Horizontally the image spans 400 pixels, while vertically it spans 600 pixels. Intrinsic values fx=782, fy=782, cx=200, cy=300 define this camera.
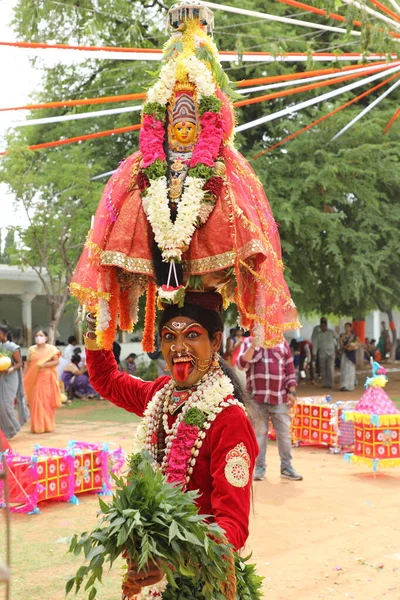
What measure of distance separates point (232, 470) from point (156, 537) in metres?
0.44

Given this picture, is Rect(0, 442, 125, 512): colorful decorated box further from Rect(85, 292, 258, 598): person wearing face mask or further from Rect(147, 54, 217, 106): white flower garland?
Rect(147, 54, 217, 106): white flower garland

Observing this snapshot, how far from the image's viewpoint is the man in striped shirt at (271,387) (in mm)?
8805

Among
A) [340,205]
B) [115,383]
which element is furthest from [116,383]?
[340,205]

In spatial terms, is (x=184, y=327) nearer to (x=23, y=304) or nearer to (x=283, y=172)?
(x=283, y=172)

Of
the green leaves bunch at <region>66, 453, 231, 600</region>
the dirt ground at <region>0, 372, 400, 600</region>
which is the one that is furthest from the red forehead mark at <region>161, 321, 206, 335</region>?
the dirt ground at <region>0, 372, 400, 600</region>

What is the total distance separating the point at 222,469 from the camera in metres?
2.91

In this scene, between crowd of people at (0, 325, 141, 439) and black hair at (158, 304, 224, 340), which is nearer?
black hair at (158, 304, 224, 340)

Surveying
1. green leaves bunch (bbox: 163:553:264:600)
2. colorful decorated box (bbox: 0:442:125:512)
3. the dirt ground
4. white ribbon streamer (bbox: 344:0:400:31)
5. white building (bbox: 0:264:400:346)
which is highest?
white ribbon streamer (bbox: 344:0:400:31)

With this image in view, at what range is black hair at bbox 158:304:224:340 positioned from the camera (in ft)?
10.5

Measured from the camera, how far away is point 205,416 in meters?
3.09

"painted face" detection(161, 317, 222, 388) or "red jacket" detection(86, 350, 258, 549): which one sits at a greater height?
"painted face" detection(161, 317, 222, 388)

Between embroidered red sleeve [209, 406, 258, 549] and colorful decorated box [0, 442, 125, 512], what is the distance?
518 cm

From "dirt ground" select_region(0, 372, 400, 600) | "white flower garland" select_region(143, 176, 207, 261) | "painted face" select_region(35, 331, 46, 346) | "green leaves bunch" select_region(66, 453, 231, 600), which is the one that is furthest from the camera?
"painted face" select_region(35, 331, 46, 346)

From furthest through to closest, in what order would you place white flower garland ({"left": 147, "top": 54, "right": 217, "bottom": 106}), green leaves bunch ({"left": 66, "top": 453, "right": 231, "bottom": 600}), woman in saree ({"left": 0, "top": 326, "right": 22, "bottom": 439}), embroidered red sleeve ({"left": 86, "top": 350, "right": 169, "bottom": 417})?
woman in saree ({"left": 0, "top": 326, "right": 22, "bottom": 439}) → embroidered red sleeve ({"left": 86, "top": 350, "right": 169, "bottom": 417}) → white flower garland ({"left": 147, "top": 54, "right": 217, "bottom": 106}) → green leaves bunch ({"left": 66, "top": 453, "right": 231, "bottom": 600})
